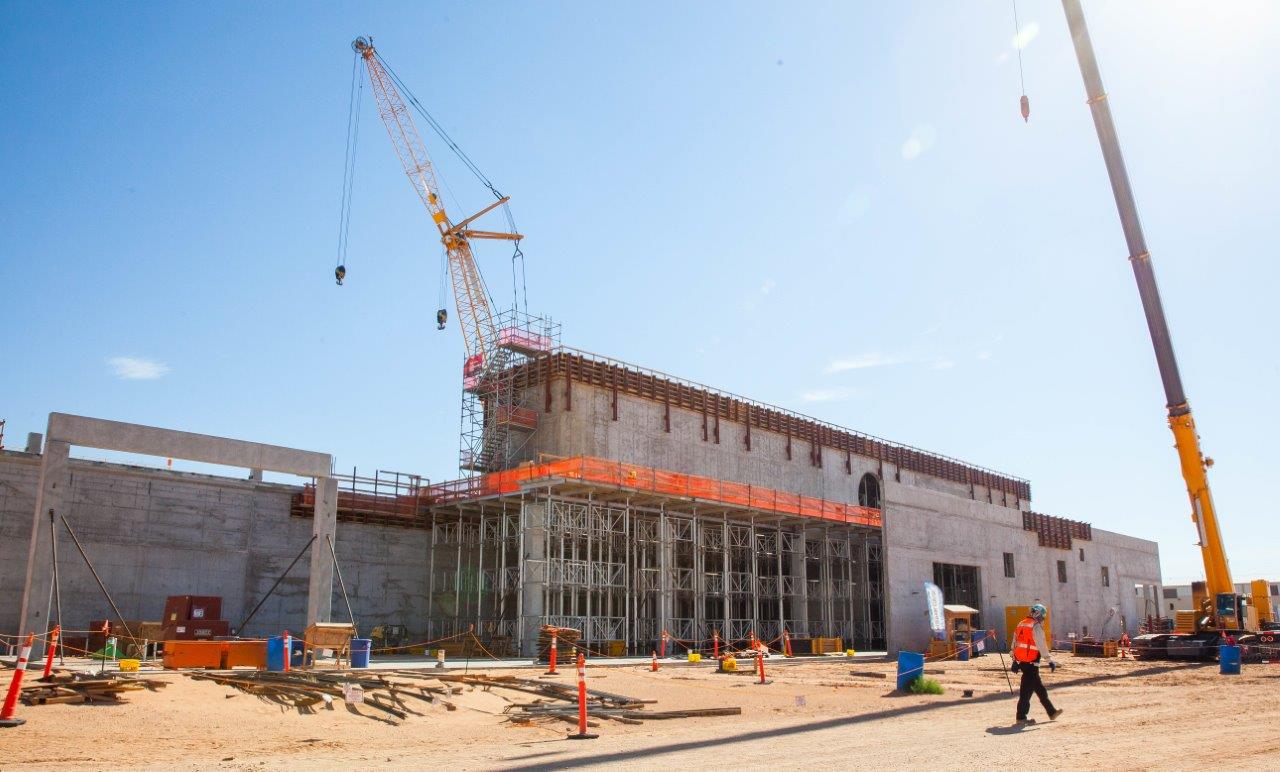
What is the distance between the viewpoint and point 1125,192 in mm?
31594

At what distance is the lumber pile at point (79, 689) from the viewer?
14.3m

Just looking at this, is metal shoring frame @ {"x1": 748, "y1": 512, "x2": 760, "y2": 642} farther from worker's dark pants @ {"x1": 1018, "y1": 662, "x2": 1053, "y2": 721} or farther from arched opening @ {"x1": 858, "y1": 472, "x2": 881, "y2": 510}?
worker's dark pants @ {"x1": 1018, "y1": 662, "x2": 1053, "y2": 721}

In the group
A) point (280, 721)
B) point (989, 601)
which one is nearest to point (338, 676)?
point (280, 721)

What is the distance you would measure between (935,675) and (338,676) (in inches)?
621

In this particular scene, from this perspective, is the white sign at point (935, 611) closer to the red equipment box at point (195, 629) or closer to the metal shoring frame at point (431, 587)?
the metal shoring frame at point (431, 587)

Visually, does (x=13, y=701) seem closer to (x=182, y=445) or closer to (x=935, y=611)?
(x=182, y=445)

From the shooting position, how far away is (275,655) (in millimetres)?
20875

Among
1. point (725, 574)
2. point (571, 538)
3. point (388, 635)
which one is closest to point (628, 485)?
point (571, 538)

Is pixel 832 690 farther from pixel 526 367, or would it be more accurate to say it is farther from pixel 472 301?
pixel 472 301

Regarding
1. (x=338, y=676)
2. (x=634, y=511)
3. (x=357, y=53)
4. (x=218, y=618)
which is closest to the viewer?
(x=338, y=676)

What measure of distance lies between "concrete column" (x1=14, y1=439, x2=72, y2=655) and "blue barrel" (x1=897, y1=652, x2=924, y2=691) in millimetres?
→ 20040

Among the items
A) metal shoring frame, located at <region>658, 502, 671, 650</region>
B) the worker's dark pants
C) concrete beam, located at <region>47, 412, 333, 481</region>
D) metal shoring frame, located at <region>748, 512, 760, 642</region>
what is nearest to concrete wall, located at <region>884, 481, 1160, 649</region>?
metal shoring frame, located at <region>748, 512, 760, 642</region>

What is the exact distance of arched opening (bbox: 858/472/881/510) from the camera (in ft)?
197

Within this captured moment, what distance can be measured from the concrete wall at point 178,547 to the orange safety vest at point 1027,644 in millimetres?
29489
